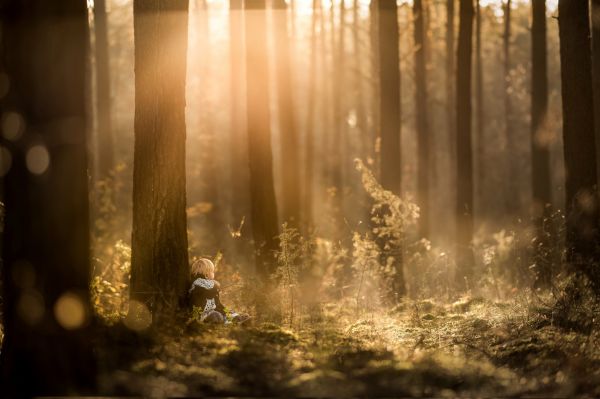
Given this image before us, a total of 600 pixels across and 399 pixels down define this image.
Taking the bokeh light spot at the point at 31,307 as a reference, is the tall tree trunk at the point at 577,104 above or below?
above

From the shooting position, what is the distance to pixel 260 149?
14312mm

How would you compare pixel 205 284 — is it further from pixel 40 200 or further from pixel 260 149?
pixel 260 149

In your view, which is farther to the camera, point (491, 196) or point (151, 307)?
point (491, 196)

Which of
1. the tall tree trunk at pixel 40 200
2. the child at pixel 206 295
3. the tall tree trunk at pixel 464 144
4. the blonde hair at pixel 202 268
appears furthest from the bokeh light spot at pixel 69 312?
the tall tree trunk at pixel 464 144

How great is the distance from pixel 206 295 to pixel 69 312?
101 inches

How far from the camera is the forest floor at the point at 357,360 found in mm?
7410

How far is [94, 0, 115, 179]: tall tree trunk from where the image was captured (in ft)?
83.6

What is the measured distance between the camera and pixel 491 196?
46.1 metres

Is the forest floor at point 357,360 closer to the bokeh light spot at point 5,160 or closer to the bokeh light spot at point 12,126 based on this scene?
the bokeh light spot at point 5,160

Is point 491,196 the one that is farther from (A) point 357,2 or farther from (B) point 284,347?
(B) point 284,347

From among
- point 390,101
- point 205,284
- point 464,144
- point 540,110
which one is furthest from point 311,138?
point 205,284

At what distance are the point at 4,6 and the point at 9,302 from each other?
2722 mm

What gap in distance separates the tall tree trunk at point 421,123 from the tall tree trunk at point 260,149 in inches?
315

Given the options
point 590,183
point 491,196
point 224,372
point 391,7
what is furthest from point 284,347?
point 491,196
